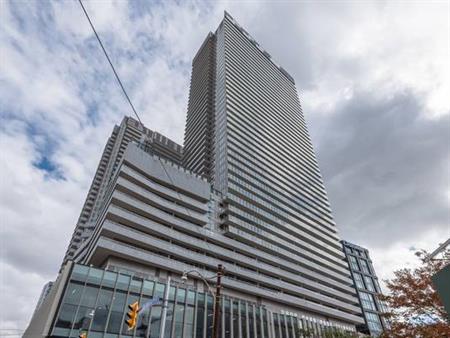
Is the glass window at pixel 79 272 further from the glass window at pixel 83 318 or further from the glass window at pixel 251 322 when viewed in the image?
the glass window at pixel 251 322

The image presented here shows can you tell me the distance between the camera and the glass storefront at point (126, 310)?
28562mm

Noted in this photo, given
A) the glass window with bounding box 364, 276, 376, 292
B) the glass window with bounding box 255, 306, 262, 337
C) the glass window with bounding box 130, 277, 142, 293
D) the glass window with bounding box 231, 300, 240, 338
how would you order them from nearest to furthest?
the glass window with bounding box 130, 277, 142, 293 → the glass window with bounding box 231, 300, 240, 338 → the glass window with bounding box 255, 306, 262, 337 → the glass window with bounding box 364, 276, 376, 292

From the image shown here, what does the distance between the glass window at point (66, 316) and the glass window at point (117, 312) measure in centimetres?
388

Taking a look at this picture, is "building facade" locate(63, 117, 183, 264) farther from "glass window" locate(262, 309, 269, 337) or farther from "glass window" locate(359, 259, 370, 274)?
"glass window" locate(359, 259, 370, 274)

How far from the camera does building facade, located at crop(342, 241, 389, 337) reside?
83.3 metres

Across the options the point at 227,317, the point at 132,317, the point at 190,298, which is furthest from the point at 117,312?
the point at 132,317

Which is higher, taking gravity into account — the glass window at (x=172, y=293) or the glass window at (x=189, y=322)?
the glass window at (x=172, y=293)

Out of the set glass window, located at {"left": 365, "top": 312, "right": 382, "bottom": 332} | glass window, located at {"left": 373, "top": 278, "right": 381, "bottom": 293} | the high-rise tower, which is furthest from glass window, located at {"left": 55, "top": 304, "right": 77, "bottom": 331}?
glass window, located at {"left": 373, "top": 278, "right": 381, "bottom": 293}

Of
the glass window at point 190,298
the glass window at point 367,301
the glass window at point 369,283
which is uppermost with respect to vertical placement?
the glass window at point 369,283

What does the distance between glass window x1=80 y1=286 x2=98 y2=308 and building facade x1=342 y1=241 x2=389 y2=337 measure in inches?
3126

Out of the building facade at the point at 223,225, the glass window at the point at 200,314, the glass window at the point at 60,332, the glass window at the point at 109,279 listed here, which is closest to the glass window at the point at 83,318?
the building facade at the point at 223,225

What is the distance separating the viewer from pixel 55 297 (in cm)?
2845

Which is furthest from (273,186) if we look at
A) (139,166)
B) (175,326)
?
(175,326)

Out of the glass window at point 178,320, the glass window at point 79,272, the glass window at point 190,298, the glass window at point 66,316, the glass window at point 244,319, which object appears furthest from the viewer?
the glass window at point 244,319
